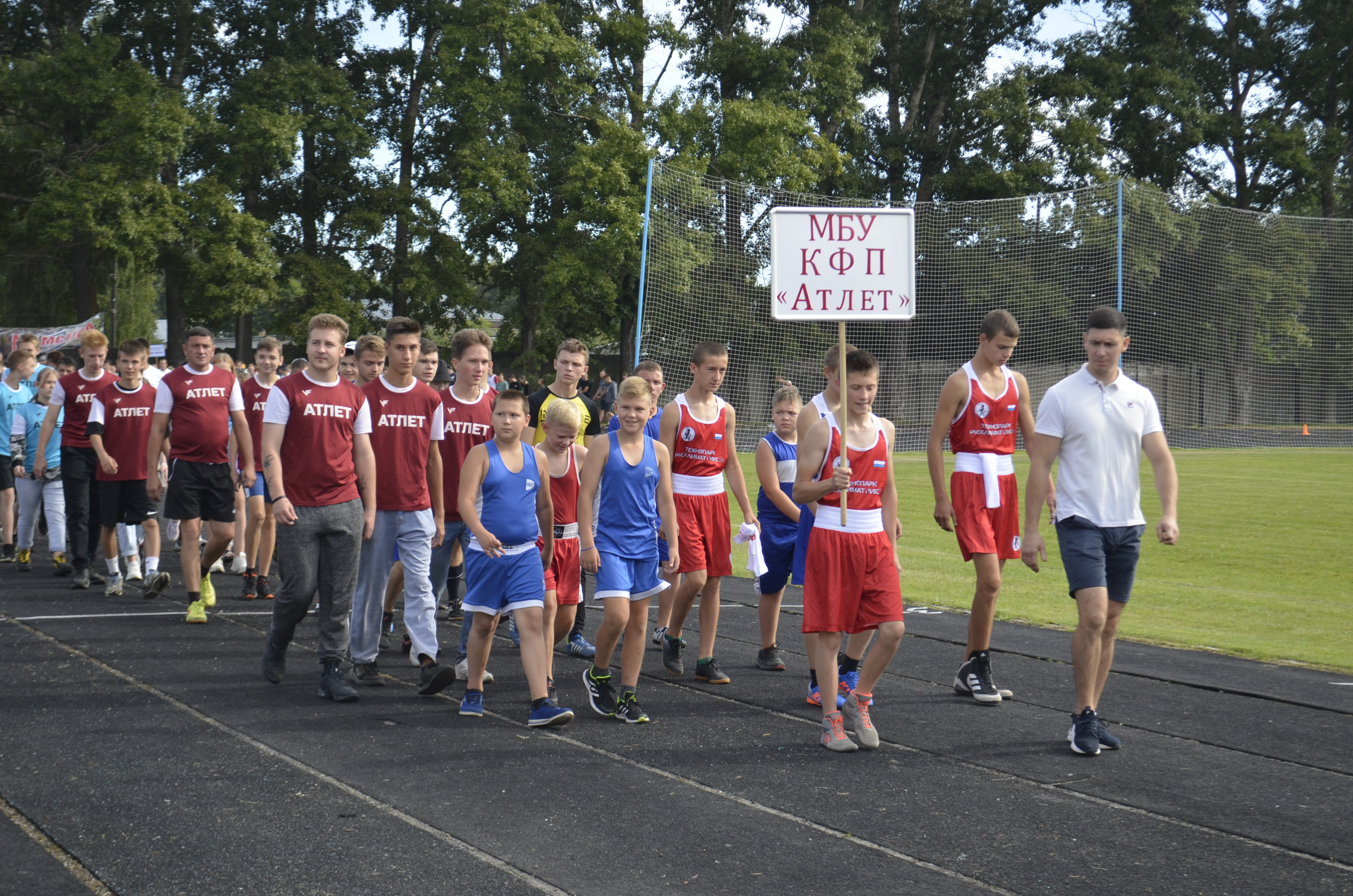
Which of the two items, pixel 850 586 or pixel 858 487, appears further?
pixel 858 487

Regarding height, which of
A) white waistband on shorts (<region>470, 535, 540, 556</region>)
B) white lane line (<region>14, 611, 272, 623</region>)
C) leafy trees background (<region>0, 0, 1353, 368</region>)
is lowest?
white lane line (<region>14, 611, 272, 623</region>)

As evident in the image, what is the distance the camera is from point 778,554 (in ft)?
25.8

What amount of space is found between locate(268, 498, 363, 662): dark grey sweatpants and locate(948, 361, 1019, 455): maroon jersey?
358cm

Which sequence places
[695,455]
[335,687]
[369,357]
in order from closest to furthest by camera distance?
[335,687], [695,455], [369,357]

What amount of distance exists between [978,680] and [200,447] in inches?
246

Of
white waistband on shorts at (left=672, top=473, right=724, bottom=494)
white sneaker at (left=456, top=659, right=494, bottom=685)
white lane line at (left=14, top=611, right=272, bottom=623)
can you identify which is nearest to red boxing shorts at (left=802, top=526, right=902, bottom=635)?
white waistband on shorts at (left=672, top=473, right=724, bottom=494)

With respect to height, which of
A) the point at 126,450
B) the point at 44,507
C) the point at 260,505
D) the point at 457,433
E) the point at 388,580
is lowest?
the point at 388,580

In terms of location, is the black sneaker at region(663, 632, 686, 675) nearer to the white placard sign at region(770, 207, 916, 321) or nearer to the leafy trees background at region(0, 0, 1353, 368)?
the white placard sign at region(770, 207, 916, 321)

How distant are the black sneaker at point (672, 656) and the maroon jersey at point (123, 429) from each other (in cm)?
522

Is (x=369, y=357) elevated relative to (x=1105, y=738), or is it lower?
elevated

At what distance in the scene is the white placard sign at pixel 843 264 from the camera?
6.75 metres

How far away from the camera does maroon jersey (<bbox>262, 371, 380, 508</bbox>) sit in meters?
6.94

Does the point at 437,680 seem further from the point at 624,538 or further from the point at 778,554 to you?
the point at 778,554

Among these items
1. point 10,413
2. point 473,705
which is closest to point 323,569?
point 473,705
